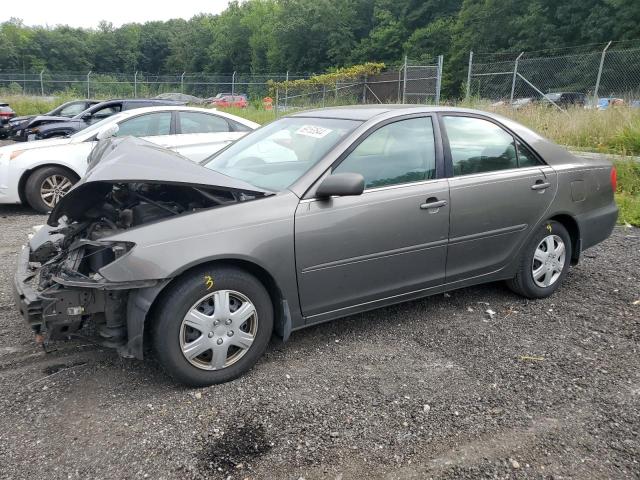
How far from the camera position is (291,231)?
10.7 ft

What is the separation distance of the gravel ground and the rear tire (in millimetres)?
3900

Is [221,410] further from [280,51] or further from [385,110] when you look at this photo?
[280,51]

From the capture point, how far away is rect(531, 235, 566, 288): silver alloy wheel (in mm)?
4482

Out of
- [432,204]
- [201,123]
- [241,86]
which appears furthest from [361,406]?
[241,86]

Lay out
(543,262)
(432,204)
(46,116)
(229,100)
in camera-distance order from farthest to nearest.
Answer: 1. (229,100)
2. (46,116)
3. (543,262)
4. (432,204)

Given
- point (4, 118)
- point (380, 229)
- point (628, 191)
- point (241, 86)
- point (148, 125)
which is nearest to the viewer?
point (380, 229)

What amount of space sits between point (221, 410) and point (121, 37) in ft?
322

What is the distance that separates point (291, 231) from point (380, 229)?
646 millimetres

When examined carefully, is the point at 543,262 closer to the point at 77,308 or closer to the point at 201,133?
the point at 77,308

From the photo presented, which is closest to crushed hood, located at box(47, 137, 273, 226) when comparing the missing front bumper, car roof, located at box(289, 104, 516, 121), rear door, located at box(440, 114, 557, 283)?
the missing front bumper

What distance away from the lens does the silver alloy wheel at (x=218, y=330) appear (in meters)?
3.04

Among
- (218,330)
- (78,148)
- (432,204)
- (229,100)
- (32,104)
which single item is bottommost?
(218,330)

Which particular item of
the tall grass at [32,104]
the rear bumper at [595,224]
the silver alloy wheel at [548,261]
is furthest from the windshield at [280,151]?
the tall grass at [32,104]

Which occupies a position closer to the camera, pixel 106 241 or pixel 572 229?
pixel 106 241
